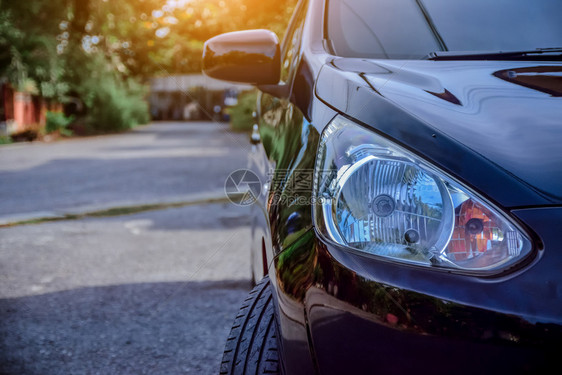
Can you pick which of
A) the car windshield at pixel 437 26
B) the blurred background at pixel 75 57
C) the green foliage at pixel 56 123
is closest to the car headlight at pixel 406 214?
the car windshield at pixel 437 26

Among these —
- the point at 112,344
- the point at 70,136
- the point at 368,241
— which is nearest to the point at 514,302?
the point at 368,241

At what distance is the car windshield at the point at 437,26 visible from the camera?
77.7 inches

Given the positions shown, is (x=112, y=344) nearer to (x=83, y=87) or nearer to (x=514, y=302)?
(x=514, y=302)

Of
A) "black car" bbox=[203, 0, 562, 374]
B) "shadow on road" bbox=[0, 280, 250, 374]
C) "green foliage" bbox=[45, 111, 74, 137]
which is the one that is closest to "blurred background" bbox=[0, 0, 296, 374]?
"shadow on road" bbox=[0, 280, 250, 374]

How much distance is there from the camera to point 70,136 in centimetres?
2494

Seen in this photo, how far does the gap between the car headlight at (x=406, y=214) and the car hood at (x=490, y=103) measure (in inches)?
4.0

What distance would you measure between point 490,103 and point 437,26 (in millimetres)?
730

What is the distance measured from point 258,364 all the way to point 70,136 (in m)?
25.2

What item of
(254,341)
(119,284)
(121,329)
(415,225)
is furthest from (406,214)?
(119,284)

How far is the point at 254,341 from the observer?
160 centimetres

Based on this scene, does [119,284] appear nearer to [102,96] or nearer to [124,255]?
[124,255]

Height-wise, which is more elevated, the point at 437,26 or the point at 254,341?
the point at 437,26

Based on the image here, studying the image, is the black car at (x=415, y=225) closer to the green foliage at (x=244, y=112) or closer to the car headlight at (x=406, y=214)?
the car headlight at (x=406, y=214)

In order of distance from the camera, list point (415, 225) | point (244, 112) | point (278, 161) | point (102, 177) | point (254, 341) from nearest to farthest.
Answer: point (415, 225)
point (254, 341)
point (278, 161)
point (102, 177)
point (244, 112)
